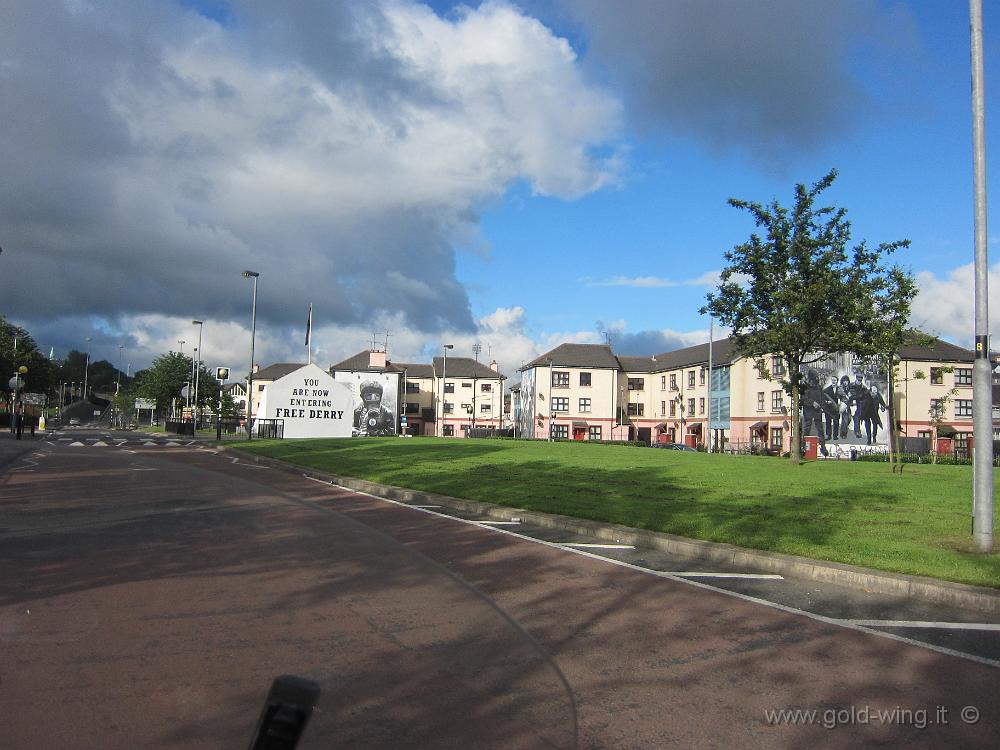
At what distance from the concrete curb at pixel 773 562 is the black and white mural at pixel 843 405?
5253 cm

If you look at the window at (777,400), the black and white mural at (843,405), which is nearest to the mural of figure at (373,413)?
the window at (777,400)

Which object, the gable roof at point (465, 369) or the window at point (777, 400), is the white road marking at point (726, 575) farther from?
the gable roof at point (465, 369)

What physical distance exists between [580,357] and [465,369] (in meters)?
20.8

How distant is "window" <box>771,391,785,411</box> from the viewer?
2377 inches

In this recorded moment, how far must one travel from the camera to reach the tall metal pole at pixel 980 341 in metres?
9.62

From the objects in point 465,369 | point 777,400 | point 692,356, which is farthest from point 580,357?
point 777,400

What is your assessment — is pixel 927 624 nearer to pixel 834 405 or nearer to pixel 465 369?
pixel 834 405

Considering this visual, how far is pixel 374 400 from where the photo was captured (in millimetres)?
91250

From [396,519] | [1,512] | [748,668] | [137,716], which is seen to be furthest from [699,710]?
[1,512]

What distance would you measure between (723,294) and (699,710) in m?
25.4

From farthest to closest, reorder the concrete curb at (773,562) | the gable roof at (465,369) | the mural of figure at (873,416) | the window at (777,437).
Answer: the gable roof at (465,369), the mural of figure at (873,416), the window at (777,437), the concrete curb at (773,562)

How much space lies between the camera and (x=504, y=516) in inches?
535

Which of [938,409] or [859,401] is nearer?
[938,409]

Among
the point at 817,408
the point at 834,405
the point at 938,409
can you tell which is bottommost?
the point at 938,409
